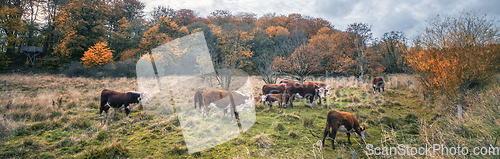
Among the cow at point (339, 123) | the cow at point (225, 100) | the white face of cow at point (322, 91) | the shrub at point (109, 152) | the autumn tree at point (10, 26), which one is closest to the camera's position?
the shrub at point (109, 152)

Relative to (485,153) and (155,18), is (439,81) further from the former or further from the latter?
(155,18)

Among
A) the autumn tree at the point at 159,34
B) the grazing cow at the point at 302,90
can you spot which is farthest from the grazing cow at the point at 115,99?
the autumn tree at the point at 159,34

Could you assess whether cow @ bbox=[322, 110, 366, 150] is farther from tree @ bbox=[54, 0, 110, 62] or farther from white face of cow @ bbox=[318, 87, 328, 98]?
tree @ bbox=[54, 0, 110, 62]

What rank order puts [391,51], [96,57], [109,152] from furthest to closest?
[391,51]
[96,57]
[109,152]

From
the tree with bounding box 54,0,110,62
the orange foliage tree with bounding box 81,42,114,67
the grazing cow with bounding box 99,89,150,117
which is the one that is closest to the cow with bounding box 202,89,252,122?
the grazing cow with bounding box 99,89,150,117

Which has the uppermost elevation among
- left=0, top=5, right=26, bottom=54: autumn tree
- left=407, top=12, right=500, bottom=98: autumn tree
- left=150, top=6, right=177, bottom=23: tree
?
left=150, top=6, right=177, bottom=23: tree

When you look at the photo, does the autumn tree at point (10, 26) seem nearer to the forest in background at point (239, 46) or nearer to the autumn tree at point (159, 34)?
the forest in background at point (239, 46)

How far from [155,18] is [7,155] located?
1651 inches

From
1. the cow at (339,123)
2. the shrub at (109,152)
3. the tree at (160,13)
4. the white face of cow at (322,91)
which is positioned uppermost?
the tree at (160,13)

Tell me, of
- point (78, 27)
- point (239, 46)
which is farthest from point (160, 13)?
point (239, 46)

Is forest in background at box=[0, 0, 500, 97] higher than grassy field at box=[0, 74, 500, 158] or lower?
higher

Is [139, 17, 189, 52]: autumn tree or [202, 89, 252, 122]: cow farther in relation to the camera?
[139, 17, 189, 52]: autumn tree

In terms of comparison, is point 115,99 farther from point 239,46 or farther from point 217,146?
point 239,46

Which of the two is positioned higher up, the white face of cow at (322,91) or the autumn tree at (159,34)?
the autumn tree at (159,34)
